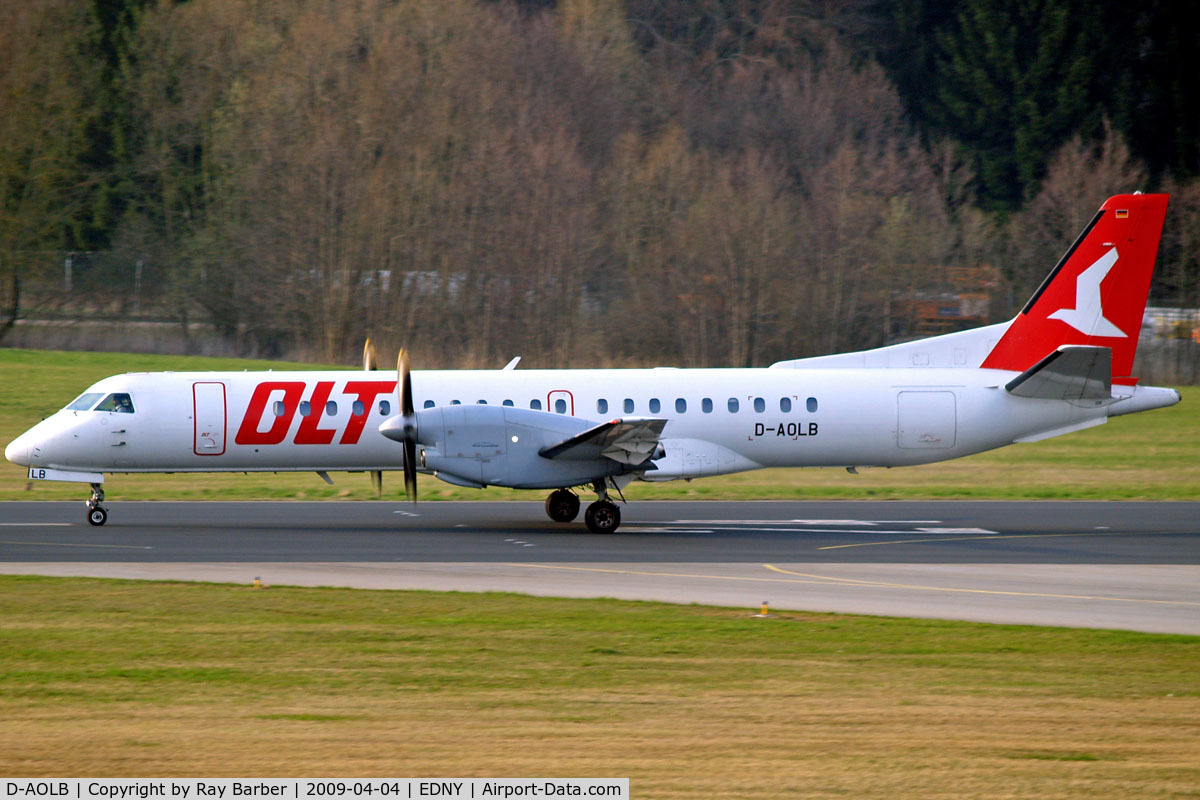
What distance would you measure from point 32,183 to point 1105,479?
36783 millimetres

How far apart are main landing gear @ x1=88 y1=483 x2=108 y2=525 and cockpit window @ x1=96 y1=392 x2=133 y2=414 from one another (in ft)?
4.15

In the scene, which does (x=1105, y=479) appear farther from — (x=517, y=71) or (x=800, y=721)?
(x=517, y=71)

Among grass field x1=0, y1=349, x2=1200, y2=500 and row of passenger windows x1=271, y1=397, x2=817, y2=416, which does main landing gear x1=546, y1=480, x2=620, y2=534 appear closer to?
row of passenger windows x1=271, y1=397, x2=817, y2=416

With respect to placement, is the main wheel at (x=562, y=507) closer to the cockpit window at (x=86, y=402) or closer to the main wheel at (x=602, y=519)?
the main wheel at (x=602, y=519)

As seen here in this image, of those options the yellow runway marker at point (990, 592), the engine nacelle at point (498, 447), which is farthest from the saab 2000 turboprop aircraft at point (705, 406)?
the yellow runway marker at point (990, 592)

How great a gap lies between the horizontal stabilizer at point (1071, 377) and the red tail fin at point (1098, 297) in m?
0.69

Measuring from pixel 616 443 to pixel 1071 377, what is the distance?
7540mm

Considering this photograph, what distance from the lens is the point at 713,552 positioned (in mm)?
17875

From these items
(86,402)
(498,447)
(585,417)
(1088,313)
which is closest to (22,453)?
(86,402)

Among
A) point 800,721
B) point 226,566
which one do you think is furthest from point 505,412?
point 800,721

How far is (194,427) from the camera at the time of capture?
2077 centimetres

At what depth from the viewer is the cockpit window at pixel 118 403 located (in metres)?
20.9

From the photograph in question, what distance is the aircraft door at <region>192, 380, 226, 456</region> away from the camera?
20.8 meters

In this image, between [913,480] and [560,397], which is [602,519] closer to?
[560,397]
